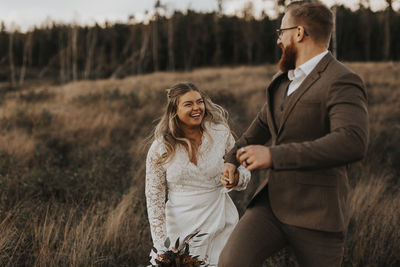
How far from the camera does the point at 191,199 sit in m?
3.15

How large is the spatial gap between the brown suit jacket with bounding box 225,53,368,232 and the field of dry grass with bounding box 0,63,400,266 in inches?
64.6

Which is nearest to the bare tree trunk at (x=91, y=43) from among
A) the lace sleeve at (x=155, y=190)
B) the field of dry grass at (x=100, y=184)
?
the field of dry grass at (x=100, y=184)

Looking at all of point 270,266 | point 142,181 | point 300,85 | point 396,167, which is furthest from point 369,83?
point 300,85

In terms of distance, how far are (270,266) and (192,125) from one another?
169 cm

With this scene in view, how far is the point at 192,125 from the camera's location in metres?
3.27

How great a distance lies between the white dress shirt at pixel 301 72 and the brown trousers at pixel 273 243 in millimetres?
861

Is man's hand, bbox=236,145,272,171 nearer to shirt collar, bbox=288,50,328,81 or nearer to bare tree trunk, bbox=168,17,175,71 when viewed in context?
shirt collar, bbox=288,50,328,81

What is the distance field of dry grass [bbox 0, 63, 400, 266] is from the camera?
3666mm

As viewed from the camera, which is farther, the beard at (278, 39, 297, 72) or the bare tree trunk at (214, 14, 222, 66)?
the bare tree trunk at (214, 14, 222, 66)

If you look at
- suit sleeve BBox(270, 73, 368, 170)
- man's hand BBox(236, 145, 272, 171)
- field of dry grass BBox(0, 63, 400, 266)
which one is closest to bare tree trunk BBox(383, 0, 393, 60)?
field of dry grass BBox(0, 63, 400, 266)

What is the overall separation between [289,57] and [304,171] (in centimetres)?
74

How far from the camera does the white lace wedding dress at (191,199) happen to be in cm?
312

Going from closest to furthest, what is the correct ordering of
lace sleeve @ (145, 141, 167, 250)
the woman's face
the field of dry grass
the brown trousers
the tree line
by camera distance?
the brown trousers < lace sleeve @ (145, 141, 167, 250) < the woman's face < the field of dry grass < the tree line

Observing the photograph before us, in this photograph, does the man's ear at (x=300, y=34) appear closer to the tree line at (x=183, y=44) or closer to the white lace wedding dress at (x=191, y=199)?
the white lace wedding dress at (x=191, y=199)
